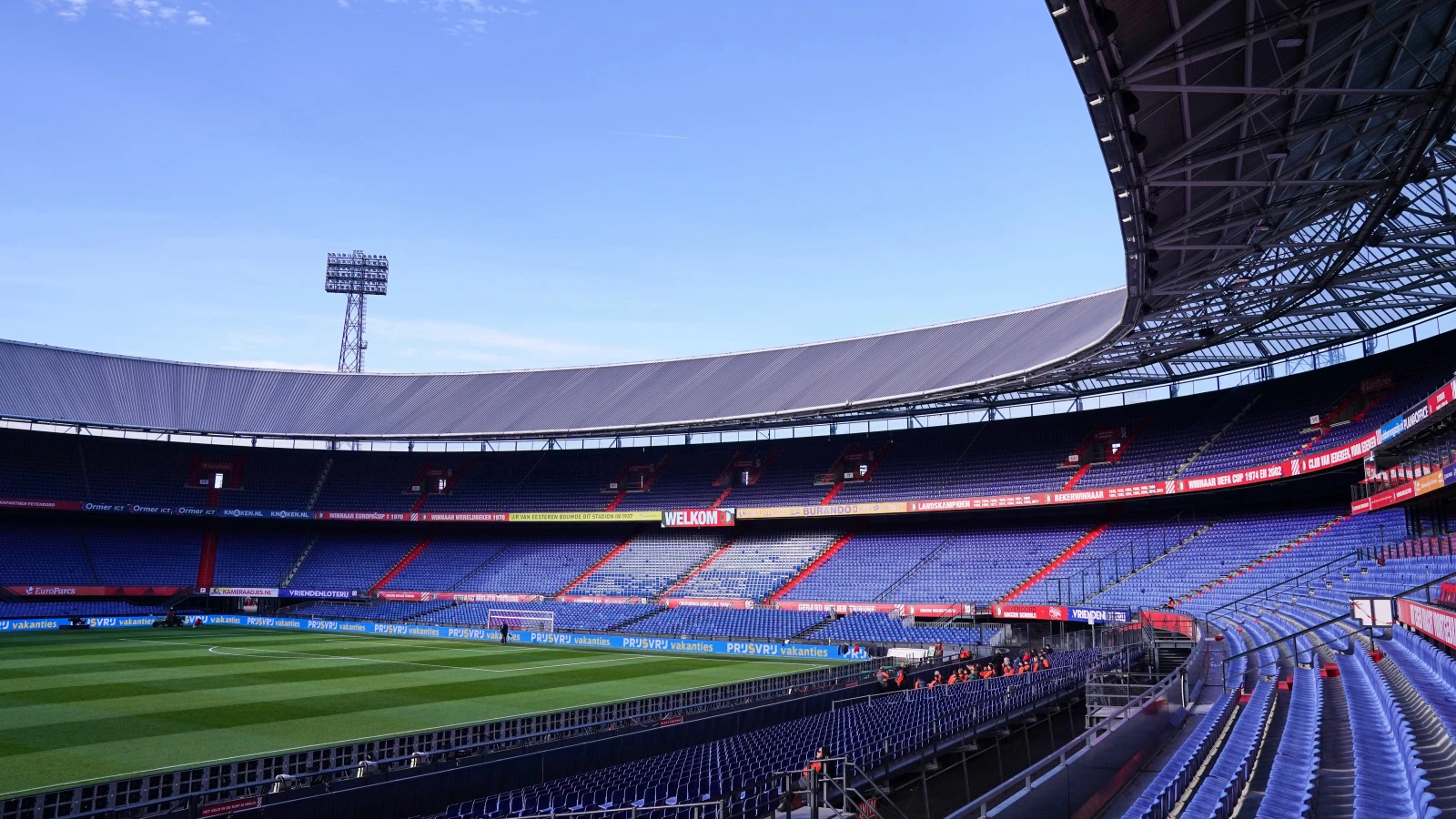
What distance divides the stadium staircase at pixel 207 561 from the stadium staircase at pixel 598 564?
22414 mm

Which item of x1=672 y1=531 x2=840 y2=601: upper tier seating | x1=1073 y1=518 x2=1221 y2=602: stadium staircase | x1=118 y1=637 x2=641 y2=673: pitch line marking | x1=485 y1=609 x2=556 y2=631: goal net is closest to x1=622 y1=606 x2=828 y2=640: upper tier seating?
x1=672 y1=531 x2=840 y2=601: upper tier seating

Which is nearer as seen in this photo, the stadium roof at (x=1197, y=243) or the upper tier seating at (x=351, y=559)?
the stadium roof at (x=1197, y=243)

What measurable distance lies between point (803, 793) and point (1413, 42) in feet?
50.3

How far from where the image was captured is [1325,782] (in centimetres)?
852

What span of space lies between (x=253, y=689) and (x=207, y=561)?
38.1m

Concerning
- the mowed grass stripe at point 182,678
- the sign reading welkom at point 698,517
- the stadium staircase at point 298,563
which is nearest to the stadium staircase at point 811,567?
the sign reading welkom at point 698,517

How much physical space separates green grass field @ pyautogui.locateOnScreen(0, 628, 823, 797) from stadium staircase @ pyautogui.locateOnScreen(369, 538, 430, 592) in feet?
45.6

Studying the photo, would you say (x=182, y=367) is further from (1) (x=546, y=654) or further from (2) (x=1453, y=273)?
(2) (x=1453, y=273)

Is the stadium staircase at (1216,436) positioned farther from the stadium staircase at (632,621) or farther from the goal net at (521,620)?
the goal net at (521,620)

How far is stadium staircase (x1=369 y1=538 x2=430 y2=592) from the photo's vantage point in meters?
61.7

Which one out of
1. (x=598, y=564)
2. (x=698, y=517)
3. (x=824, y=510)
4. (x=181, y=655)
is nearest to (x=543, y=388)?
(x=598, y=564)

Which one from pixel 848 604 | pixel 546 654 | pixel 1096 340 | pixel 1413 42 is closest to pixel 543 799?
pixel 1413 42

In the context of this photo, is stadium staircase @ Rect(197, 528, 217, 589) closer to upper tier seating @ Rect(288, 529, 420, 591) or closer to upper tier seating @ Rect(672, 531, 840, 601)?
upper tier seating @ Rect(288, 529, 420, 591)

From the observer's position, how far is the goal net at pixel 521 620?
51.1 m
